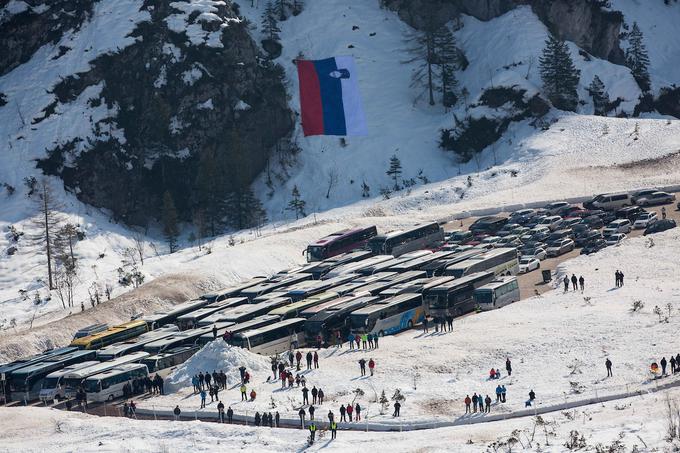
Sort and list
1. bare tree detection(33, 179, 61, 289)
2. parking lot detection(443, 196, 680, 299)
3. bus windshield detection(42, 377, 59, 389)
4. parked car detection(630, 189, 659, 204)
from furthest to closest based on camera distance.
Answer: bare tree detection(33, 179, 61, 289) → parked car detection(630, 189, 659, 204) → parking lot detection(443, 196, 680, 299) → bus windshield detection(42, 377, 59, 389)

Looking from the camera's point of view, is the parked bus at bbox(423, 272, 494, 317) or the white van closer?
the parked bus at bbox(423, 272, 494, 317)

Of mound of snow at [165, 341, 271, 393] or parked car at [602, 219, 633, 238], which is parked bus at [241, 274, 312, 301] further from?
parked car at [602, 219, 633, 238]

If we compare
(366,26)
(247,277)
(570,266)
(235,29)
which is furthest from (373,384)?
(366,26)

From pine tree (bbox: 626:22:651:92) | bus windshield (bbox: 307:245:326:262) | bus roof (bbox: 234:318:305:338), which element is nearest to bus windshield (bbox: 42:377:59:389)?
bus roof (bbox: 234:318:305:338)

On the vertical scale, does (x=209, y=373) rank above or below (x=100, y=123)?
below

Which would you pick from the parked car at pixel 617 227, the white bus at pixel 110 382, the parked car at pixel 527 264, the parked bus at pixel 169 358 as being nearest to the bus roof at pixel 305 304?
the parked bus at pixel 169 358

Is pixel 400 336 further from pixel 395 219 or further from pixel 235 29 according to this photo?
pixel 235 29
